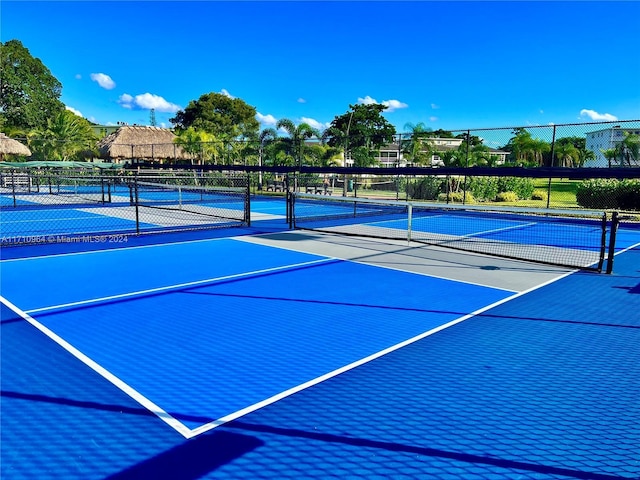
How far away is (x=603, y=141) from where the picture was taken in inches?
957

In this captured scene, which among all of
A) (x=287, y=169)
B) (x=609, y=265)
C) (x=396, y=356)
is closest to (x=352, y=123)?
(x=287, y=169)

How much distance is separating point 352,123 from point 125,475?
74.6 meters

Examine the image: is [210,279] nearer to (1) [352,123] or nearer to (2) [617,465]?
(2) [617,465]

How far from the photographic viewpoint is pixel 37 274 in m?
8.98

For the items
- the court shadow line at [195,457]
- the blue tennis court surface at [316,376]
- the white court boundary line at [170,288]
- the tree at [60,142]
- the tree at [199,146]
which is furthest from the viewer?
the tree at [60,142]

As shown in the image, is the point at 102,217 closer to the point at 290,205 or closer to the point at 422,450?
the point at 290,205

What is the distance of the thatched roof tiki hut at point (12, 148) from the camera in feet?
127

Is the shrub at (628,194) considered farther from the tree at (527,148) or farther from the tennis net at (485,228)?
the tree at (527,148)

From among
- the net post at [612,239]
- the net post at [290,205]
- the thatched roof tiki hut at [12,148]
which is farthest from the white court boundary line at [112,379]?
the thatched roof tiki hut at [12,148]

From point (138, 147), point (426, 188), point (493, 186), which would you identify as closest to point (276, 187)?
point (426, 188)

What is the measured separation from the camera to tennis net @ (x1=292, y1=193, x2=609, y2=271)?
1133 cm

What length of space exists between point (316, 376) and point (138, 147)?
49704mm

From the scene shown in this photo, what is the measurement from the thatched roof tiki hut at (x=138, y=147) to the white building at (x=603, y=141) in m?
35.2

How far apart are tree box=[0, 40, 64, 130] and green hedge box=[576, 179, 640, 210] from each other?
62.3 metres
